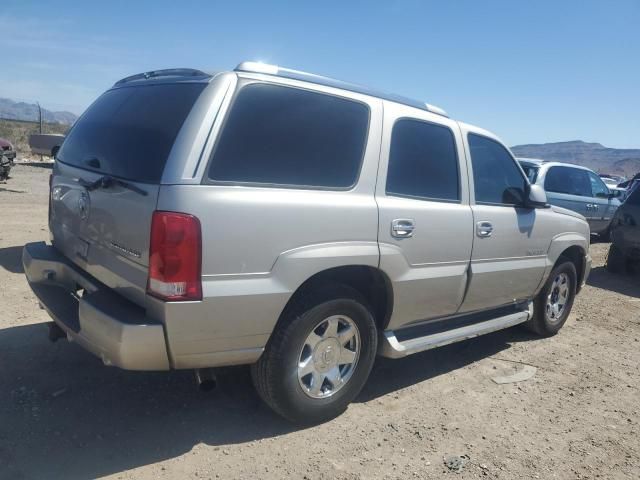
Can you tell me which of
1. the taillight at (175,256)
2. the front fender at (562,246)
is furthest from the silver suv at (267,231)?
the front fender at (562,246)

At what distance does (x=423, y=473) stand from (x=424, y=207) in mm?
1656

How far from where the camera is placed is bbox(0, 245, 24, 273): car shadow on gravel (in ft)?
19.7

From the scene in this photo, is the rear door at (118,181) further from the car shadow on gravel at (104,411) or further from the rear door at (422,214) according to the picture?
the rear door at (422,214)

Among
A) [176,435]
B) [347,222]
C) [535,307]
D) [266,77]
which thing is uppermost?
[266,77]

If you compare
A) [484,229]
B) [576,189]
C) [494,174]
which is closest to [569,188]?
[576,189]

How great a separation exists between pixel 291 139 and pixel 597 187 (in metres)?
10.4

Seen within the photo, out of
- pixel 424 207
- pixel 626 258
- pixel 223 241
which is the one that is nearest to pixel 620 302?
pixel 626 258

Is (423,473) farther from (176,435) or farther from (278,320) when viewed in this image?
(176,435)

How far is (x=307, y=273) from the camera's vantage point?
2.97m

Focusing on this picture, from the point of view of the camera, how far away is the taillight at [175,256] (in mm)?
2561

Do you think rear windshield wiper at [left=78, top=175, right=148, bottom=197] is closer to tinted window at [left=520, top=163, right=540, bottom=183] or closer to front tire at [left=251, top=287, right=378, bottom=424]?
front tire at [left=251, top=287, right=378, bottom=424]

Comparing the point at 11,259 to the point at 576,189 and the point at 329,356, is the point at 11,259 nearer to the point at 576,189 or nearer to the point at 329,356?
the point at 329,356

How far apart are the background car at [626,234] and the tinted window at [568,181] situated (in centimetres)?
163

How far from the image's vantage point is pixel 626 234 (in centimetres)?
848
